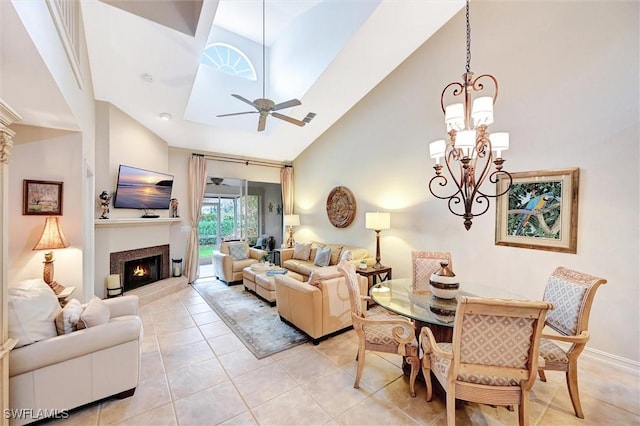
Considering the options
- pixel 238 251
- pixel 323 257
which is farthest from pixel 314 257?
pixel 238 251

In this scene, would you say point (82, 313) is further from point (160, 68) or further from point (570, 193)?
point (570, 193)

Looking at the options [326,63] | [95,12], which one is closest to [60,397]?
[95,12]

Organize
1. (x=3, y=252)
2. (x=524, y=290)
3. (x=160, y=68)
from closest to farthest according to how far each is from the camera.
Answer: (x=3, y=252)
(x=524, y=290)
(x=160, y=68)

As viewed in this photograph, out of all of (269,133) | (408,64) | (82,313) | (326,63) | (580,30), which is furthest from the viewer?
(269,133)

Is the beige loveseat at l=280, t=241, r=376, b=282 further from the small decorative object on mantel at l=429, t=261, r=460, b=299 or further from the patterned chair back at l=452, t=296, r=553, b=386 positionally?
the patterned chair back at l=452, t=296, r=553, b=386

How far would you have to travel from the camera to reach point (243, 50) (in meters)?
4.66

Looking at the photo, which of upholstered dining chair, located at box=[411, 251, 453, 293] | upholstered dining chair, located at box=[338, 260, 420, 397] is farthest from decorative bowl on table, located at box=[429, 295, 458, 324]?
upholstered dining chair, located at box=[411, 251, 453, 293]

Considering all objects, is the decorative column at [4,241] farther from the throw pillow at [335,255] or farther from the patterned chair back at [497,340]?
the throw pillow at [335,255]

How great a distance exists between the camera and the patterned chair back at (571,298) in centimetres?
184

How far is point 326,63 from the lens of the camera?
3.76 m

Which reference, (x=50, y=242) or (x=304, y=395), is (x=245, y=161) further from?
(x=304, y=395)

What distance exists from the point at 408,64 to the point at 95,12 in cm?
415

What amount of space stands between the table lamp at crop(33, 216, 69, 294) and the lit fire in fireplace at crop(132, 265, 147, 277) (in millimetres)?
2210

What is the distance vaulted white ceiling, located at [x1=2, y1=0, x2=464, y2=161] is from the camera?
290 centimetres
